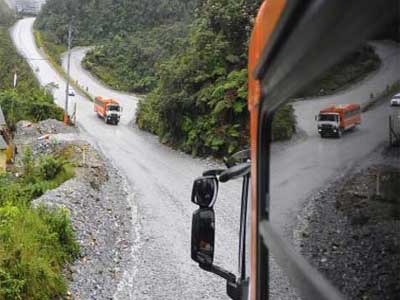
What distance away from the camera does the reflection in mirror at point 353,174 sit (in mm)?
700

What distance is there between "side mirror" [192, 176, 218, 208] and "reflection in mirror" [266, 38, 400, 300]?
0.85 m

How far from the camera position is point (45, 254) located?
Answer: 6.59m

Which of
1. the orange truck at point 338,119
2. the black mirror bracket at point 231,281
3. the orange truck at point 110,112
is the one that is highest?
the orange truck at point 110,112

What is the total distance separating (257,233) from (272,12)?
2.57ft

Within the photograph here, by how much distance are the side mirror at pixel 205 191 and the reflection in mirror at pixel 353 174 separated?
0.85m

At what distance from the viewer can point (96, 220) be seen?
955 centimetres

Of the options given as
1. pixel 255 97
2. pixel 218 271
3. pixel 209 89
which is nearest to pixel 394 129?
pixel 255 97

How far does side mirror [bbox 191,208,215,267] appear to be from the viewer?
6.69ft

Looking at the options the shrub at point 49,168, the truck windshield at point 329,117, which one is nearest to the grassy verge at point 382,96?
the truck windshield at point 329,117

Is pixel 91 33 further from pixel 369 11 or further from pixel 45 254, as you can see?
pixel 369 11

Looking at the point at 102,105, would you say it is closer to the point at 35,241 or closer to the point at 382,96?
the point at 35,241

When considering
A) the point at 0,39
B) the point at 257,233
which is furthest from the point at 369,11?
the point at 0,39

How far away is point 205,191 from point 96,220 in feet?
25.8

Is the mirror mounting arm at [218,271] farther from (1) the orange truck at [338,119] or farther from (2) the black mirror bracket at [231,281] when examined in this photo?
(1) the orange truck at [338,119]
